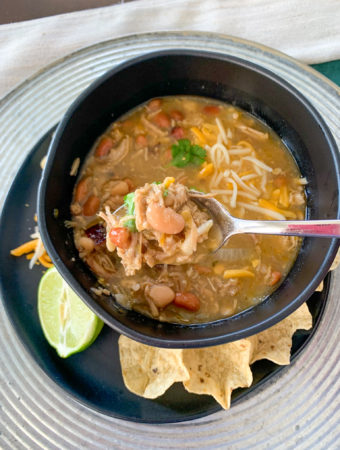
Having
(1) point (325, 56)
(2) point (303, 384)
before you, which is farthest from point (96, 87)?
(2) point (303, 384)

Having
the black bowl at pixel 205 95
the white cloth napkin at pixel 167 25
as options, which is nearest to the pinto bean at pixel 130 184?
the black bowl at pixel 205 95

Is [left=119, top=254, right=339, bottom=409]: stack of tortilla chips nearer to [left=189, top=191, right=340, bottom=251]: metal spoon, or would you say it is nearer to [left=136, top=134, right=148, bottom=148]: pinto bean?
[left=189, top=191, right=340, bottom=251]: metal spoon

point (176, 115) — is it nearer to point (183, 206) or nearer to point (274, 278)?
point (183, 206)

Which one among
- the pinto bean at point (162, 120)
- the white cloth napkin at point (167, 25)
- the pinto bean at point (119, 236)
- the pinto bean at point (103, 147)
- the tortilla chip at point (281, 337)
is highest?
the white cloth napkin at point (167, 25)

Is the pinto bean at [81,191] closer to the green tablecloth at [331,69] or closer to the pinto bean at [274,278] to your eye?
the pinto bean at [274,278]

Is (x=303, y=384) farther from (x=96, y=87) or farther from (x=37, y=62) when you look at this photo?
(x=37, y=62)

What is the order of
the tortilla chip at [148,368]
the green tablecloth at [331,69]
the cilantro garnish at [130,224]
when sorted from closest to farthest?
the cilantro garnish at [130,224]
the tortilla chip at [148,368]
the green tablecloth at [331,69]
